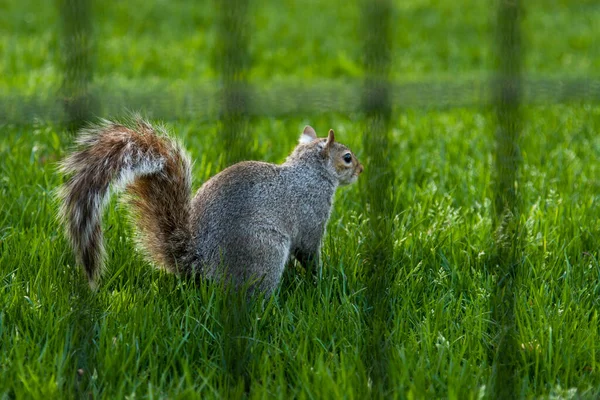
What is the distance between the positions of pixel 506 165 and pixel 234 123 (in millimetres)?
761

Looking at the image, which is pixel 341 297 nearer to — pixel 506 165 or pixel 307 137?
pixel 506 165

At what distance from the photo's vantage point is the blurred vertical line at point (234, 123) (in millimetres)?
1735

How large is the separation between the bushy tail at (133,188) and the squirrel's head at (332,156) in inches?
20.9

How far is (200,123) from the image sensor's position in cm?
411

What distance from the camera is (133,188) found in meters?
2.44

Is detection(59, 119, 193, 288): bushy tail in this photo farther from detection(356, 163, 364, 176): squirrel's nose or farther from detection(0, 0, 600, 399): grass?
detection(356, 163, 364, 176): squirrel's nose

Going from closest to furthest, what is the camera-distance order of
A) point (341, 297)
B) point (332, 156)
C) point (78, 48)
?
point (78, 48) < point (341, 297) < point (332, 156)

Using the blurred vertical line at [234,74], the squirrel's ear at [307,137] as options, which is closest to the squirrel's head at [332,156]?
the squirrel's ear at [307,137]

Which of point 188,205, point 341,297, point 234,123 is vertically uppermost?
point 234,123

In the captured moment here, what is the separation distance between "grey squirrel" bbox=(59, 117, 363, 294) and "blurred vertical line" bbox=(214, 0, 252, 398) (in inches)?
10.2

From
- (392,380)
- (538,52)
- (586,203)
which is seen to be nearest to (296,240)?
(392,380)

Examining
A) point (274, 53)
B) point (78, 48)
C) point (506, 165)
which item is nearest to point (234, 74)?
point (78, 48)

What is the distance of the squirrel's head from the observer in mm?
2826

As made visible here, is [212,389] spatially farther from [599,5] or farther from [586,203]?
[599,5]
